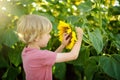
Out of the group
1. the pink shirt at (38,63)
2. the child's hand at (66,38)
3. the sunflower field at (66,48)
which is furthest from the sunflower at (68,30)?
the sunflower field at (66,48)

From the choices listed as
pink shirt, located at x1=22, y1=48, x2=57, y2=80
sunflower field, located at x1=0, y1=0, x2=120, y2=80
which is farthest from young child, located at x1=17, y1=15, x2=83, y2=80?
sunflower field, located at x1=0, y1=0, x2=120, y2=80

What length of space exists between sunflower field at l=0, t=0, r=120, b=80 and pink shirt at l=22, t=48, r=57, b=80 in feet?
1.61

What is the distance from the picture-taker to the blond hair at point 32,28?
2.63 meters

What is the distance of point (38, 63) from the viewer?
266 cm

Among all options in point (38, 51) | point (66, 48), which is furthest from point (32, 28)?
point (66, 48)

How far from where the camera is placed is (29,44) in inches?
107

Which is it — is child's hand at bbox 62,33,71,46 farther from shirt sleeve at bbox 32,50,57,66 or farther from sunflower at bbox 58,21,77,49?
shirt sleeve at bbox 32,50,57,66

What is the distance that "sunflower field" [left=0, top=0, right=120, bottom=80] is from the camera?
3.23 meters

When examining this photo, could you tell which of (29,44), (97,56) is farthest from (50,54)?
(97,56)

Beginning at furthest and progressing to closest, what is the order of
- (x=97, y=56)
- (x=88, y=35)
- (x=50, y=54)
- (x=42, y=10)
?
1. (x=42, y=10)
2. (x=97, y=56)
3. (x=88, y=35)
4. (x=50, y=54)

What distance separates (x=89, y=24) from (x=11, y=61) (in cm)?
60

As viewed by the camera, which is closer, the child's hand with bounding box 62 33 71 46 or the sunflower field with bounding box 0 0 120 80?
the child's hand with bounding box 62 33 71 46

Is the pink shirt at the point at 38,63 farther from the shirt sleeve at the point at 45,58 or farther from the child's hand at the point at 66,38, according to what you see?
the child's hand at the point at 66,38

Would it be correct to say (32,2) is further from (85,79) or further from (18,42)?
(85,79)
